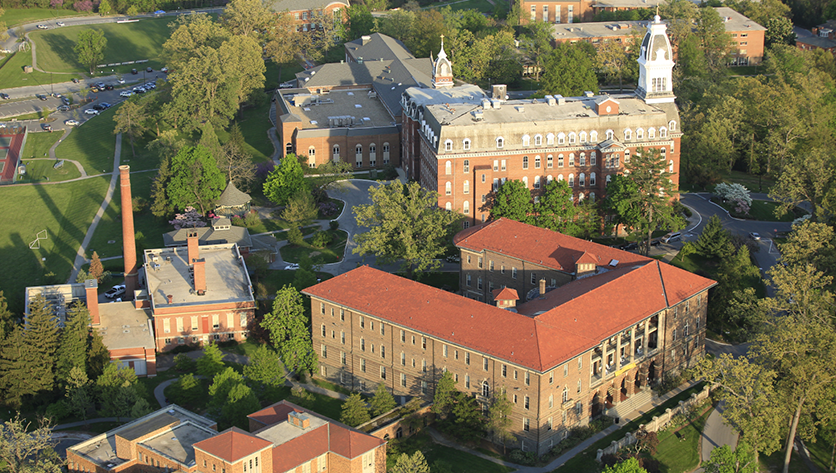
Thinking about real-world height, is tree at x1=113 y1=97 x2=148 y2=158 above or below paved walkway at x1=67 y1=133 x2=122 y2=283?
above

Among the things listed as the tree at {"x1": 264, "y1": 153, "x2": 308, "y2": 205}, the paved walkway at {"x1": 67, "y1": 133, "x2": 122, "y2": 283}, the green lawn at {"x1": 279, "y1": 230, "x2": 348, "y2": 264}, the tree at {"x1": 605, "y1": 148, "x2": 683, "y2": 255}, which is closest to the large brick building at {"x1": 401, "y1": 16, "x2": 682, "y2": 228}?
the tree at {"x1": 605, "y1": 148, "x2": 683, "y2": 255}

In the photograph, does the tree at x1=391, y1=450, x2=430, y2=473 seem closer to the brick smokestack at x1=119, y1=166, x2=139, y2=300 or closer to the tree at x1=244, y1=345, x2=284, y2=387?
the tree at x1=244, y1=345, x2=284, y2=387

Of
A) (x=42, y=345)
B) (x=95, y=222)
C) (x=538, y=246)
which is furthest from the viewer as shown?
(x=95, y=222)

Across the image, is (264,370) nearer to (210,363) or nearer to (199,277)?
(210,363)

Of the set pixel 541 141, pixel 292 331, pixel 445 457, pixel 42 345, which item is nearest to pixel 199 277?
pixel 292 331

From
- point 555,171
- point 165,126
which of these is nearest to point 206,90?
point 165,126
